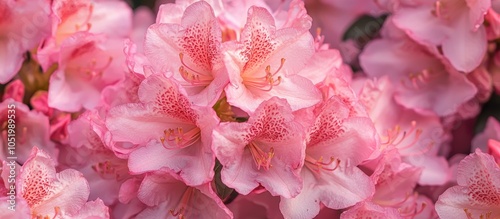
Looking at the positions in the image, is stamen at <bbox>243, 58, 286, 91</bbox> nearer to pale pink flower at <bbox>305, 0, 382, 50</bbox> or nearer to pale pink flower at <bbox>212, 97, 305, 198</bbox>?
pale pink flower at <bbox>212, 97, 305, 198</bbox>

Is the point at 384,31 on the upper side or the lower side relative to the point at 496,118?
upper

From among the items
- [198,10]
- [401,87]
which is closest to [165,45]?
[198,10]

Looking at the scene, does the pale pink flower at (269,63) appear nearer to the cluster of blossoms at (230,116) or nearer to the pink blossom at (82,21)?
the cluster of blossoms at (230,116)

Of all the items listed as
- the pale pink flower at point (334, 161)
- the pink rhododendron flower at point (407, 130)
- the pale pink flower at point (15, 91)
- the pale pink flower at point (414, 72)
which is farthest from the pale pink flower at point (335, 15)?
the pale pink flower at point (15, 91)

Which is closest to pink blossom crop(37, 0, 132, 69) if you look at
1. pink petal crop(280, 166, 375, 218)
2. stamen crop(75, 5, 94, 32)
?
stamen crop(75, 5, 94, 32)

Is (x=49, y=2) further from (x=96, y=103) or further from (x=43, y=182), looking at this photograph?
(x=43, y=182)
